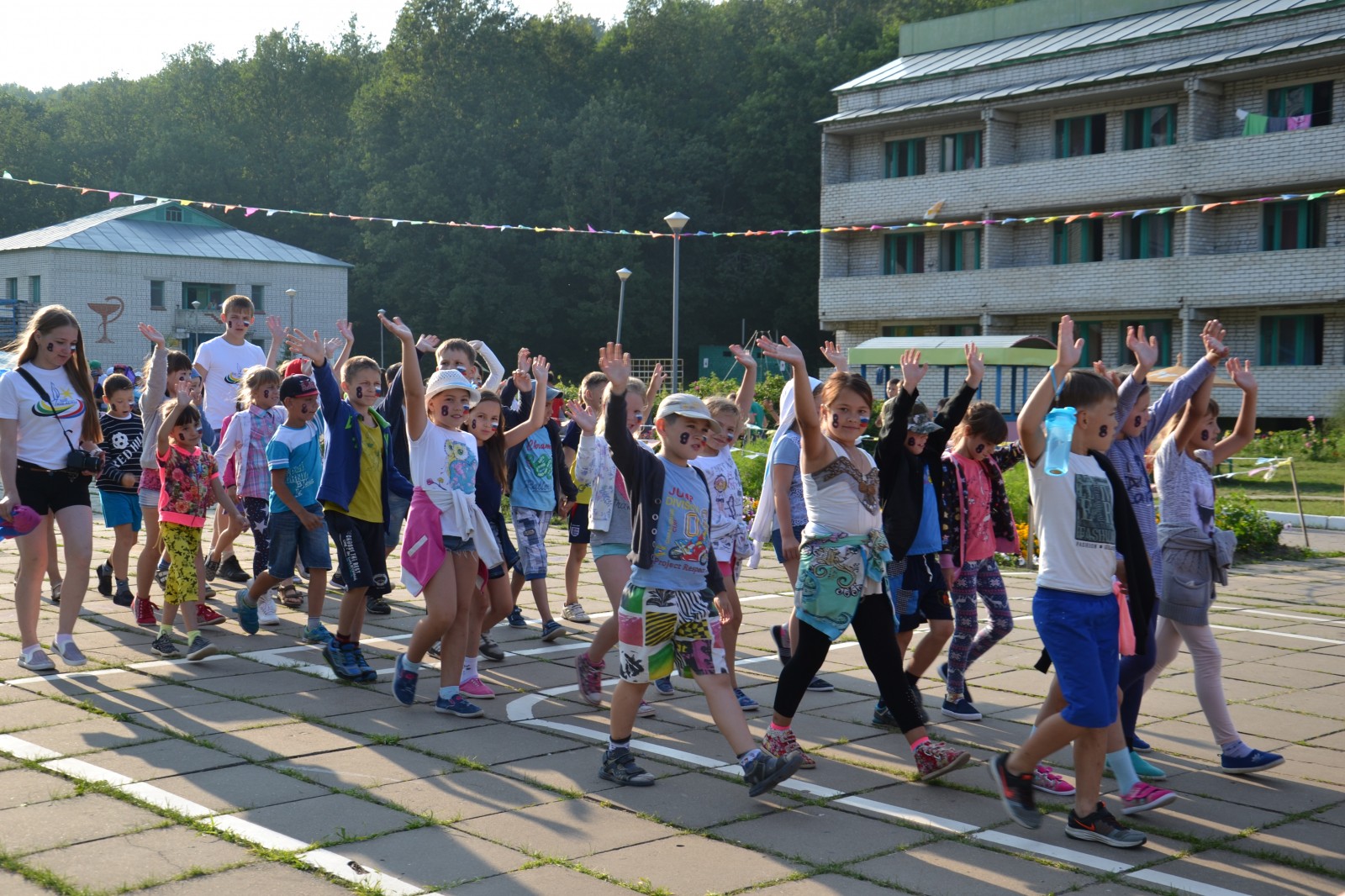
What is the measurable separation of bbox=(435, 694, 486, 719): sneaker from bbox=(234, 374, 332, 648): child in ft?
4.13

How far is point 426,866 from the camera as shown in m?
4.37

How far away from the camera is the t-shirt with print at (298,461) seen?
7785mm

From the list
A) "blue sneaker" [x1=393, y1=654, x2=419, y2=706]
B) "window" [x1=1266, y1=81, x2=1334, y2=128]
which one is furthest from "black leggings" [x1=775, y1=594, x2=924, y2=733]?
"window" [x1=1266, y1=81, x2=1334, y2=128]

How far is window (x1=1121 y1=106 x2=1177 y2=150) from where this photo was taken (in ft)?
118

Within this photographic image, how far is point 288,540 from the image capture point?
8.07m

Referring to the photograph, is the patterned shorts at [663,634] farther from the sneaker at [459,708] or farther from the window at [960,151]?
the window at [960,151]

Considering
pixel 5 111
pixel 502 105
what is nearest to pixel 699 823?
pixel 502 105

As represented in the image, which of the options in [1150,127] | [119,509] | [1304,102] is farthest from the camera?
[1150,127]

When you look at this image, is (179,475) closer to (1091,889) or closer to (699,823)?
(699,823)

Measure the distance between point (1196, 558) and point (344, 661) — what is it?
4367 millimetres

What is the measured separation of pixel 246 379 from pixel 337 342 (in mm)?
906

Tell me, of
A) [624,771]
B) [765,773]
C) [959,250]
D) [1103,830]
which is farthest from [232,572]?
[959,250]

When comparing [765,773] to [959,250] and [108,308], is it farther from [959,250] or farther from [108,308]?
[108,308]

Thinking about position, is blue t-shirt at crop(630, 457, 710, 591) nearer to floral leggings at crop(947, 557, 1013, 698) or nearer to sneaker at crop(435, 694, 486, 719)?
sneaker at crop(435, 694, 486, 719)
